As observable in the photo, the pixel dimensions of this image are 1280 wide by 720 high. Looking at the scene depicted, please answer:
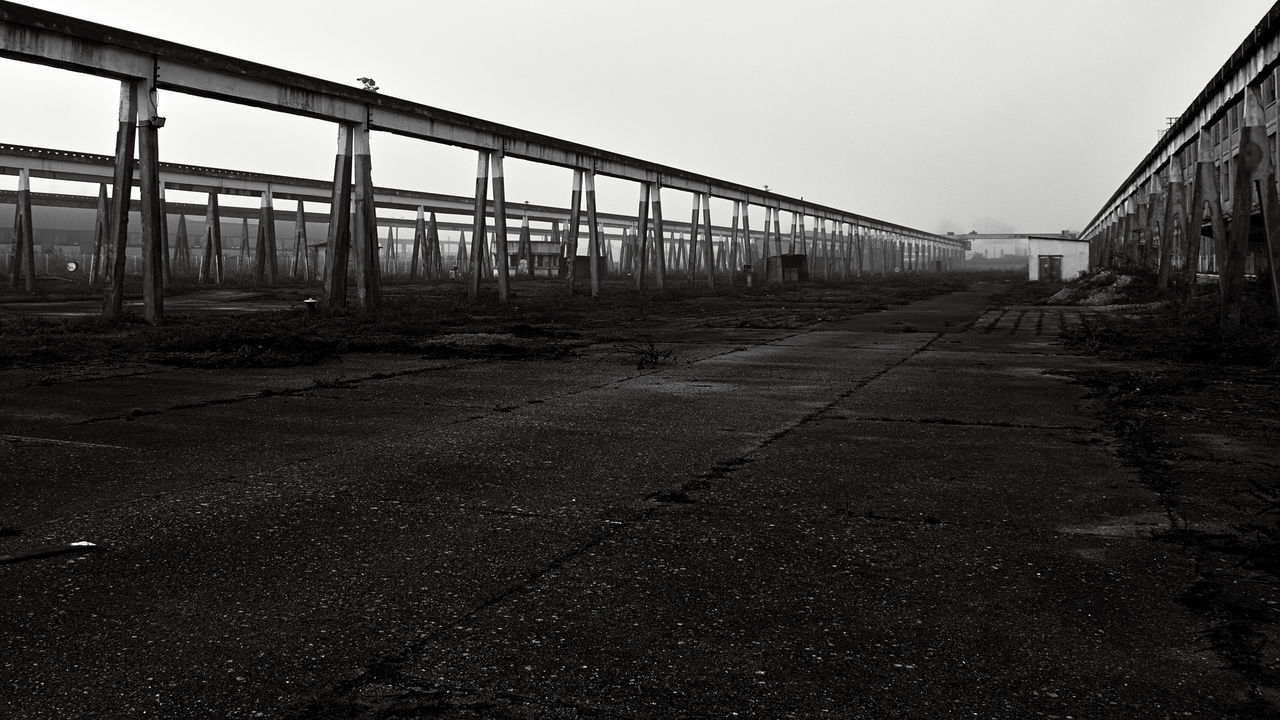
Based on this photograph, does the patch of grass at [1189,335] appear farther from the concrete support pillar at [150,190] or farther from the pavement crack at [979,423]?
the concrete support pillar at [150,190]

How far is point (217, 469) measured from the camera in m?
4.57

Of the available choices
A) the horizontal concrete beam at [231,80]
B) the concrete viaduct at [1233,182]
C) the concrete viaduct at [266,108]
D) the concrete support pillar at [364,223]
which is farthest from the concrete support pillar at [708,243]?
→ the concrete support pillar at [364,223]

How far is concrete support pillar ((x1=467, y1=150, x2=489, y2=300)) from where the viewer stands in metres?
22.7

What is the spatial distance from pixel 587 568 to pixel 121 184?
43.5 ft

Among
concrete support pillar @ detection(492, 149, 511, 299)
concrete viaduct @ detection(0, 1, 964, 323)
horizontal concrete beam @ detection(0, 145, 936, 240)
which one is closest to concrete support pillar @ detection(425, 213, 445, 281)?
horizontal concrete beam @ detection(0, 145, 936, 240)

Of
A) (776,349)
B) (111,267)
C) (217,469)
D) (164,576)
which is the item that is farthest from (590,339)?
(164,576)

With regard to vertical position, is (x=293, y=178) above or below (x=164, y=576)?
above

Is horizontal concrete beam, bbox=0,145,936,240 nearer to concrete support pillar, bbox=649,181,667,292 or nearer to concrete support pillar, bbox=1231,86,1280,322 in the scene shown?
concrete support pillar, bbox=649,181,667,292

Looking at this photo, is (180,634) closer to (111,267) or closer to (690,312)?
(111,267)

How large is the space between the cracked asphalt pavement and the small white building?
52785mm

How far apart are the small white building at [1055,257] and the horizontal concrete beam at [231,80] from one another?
37.7m

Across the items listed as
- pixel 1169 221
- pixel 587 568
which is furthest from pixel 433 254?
pixel 587 568

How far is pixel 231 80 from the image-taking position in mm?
15016

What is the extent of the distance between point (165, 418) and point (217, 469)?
6.31 ft
